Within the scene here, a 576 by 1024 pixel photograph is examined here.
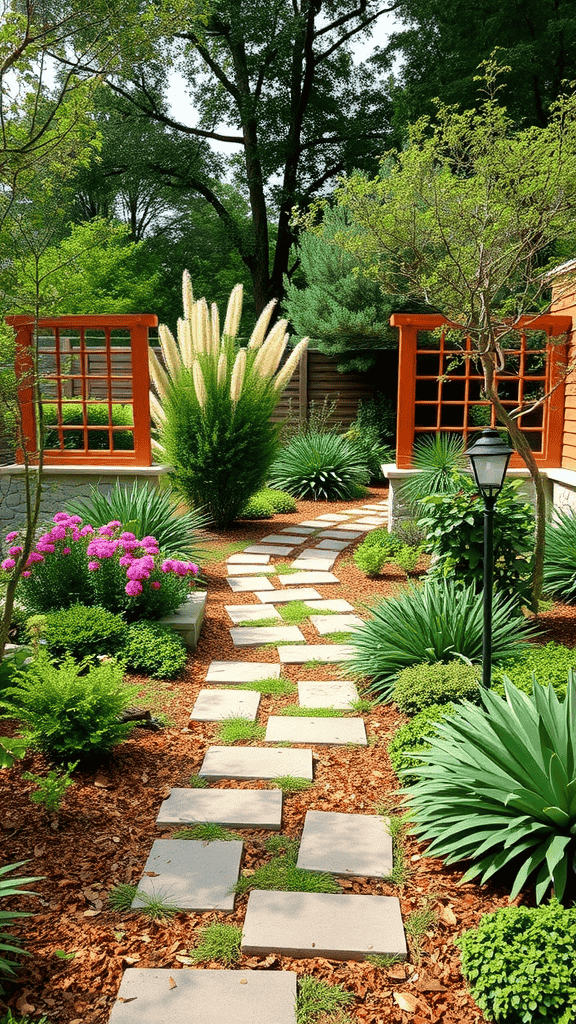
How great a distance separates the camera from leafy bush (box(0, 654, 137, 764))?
2.87 metres

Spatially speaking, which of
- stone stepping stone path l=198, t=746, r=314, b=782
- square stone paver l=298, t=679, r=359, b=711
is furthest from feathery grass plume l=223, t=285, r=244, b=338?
stone stepping stone path l=198, t=746, r=314, b=782

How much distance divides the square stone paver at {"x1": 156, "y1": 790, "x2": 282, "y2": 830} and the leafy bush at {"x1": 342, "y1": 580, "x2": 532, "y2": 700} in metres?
1.06

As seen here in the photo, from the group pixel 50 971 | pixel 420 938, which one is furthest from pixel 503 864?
pixel 50 971

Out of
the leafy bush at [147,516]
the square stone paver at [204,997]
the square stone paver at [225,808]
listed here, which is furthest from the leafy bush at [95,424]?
the square stone paver at [204,997]

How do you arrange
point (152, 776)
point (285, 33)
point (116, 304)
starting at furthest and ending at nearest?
1. point (116, 304)
2. point (285, 33)
3. point (152, 776)

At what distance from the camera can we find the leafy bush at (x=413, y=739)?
2.95 metres

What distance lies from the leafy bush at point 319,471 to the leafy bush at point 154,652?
5475mm

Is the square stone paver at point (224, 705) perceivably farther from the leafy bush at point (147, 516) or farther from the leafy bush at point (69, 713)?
the leafy bush at point (147, 516)

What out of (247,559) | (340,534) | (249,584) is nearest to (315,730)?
(249,584)

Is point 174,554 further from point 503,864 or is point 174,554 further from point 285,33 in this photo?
point 285,33

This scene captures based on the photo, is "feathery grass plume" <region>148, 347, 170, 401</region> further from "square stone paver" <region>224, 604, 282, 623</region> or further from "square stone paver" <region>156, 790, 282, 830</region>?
"square stone paver" <region>156, 790, 282, 830</region>

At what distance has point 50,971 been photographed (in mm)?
1949

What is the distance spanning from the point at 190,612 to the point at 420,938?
279cm

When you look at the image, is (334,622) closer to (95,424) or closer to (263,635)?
(263,635)
